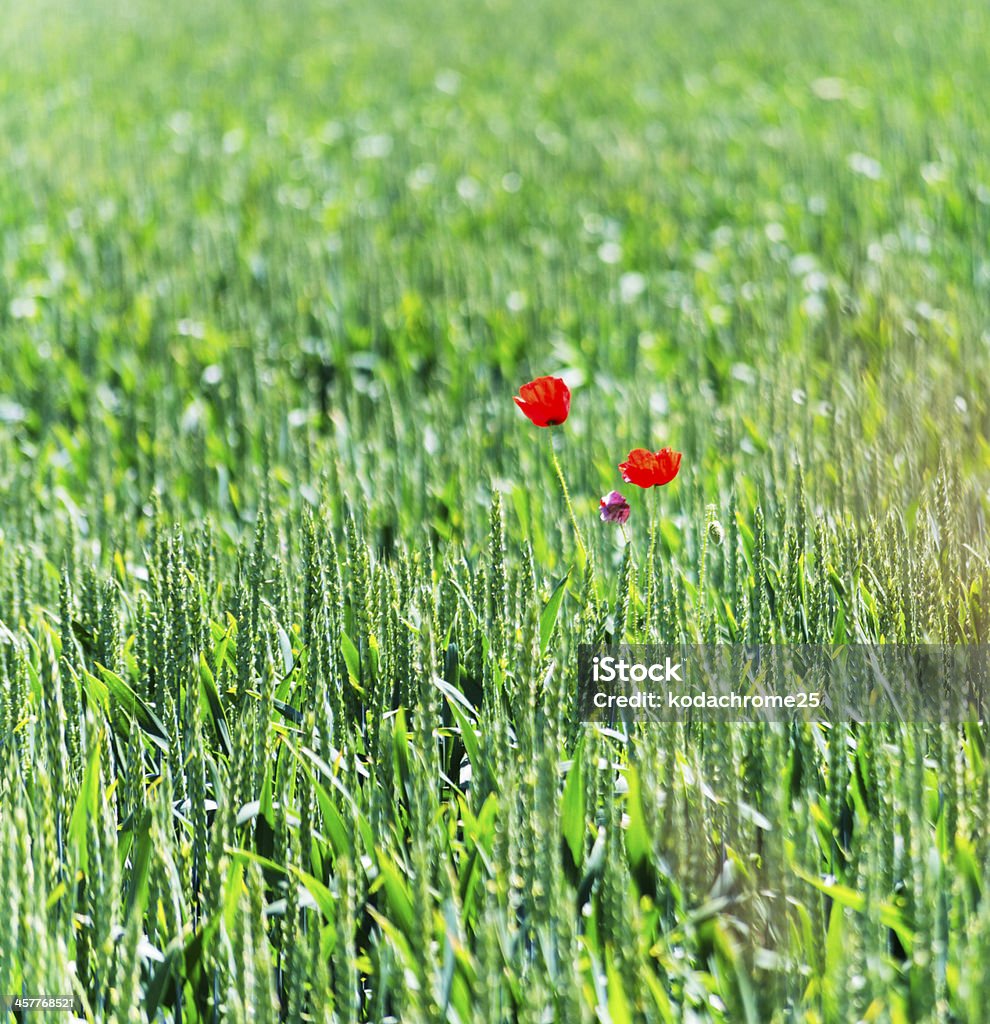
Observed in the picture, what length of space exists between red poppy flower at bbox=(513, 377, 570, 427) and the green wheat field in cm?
14

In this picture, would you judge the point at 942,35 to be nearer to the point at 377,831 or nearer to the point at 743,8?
the point at 743,8

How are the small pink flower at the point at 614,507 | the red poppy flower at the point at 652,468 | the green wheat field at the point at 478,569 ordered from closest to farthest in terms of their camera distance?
1. the green wheat field at the point at 478,569
2. the red poppy flower at the point at 652,468
3. the small pink flower at the point at 614,507

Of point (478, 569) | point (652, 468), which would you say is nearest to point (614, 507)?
point (652, 468)

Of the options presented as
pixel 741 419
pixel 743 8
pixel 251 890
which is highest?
pixel 743 8

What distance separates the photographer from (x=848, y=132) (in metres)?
5.46

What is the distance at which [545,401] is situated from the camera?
5.76ft

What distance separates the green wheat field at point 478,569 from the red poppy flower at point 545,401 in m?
0.14

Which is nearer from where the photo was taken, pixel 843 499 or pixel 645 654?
pixel 645 654

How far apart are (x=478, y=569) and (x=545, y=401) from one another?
0.28 metres

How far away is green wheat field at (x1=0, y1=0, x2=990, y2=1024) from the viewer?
1.21m

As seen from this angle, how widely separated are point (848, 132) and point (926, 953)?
16.4ft

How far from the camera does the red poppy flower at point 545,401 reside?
1.75 metres

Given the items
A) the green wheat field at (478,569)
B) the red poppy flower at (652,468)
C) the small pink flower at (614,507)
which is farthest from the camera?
the small pink flower at (614,507)

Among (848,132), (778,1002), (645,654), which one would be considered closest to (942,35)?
(848,132)
